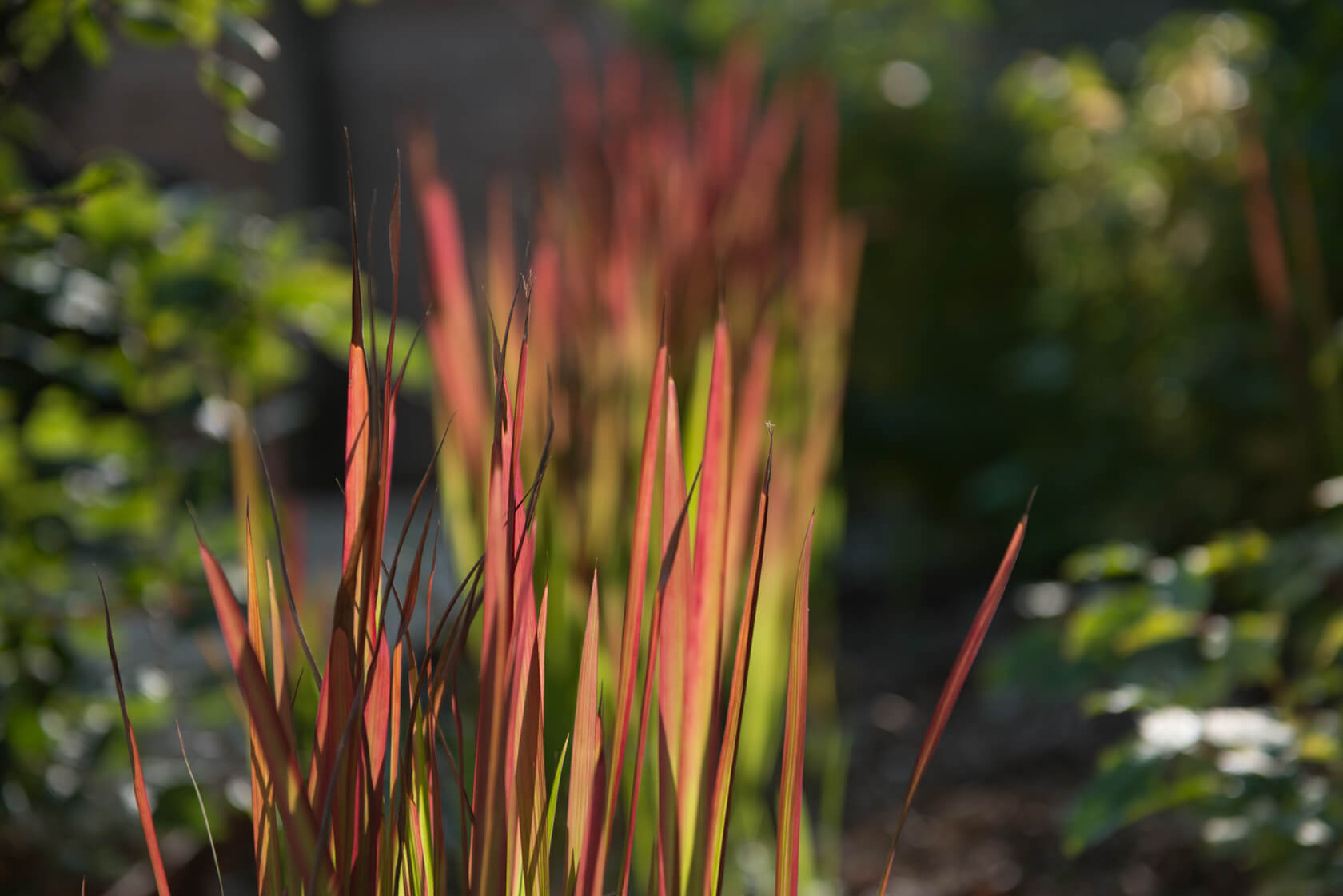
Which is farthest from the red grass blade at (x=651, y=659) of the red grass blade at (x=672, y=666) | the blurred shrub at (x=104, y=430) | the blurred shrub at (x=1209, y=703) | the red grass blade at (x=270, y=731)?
the blurred shrub at (x=104, y=430)

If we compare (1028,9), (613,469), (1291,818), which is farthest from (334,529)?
(1028,9)

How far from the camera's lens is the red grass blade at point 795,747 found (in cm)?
39

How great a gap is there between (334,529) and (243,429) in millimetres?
3440

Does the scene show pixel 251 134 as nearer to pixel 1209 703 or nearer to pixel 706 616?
pixel 706 616

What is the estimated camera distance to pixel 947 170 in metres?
3.02

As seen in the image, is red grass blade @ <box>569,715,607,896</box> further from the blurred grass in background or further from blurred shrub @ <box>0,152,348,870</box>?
blurred shrub @ <box>0,152,348,870</box>

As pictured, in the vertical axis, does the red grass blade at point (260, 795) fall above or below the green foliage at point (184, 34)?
below

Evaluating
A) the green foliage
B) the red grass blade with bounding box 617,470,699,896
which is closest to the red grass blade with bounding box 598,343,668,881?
the red grass blade with bounding box 617,470,699,896

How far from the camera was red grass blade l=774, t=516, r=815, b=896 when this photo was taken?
1.28ft

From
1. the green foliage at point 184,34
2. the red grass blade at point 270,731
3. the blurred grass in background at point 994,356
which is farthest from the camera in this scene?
the blurred grass in background at point 994,356

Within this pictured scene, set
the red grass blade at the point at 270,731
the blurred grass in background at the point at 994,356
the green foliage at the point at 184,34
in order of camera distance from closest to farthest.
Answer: the red grass blade at the point at 270,731
the green foliage at the point at 184,34
the blurred grass in background at the point at 994,356

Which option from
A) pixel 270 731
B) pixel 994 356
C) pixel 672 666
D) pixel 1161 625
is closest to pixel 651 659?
pixel 672 666

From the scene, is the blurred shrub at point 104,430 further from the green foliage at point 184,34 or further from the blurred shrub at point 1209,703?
the blurred shrub at point 1209,703

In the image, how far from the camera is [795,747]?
1.32ft
